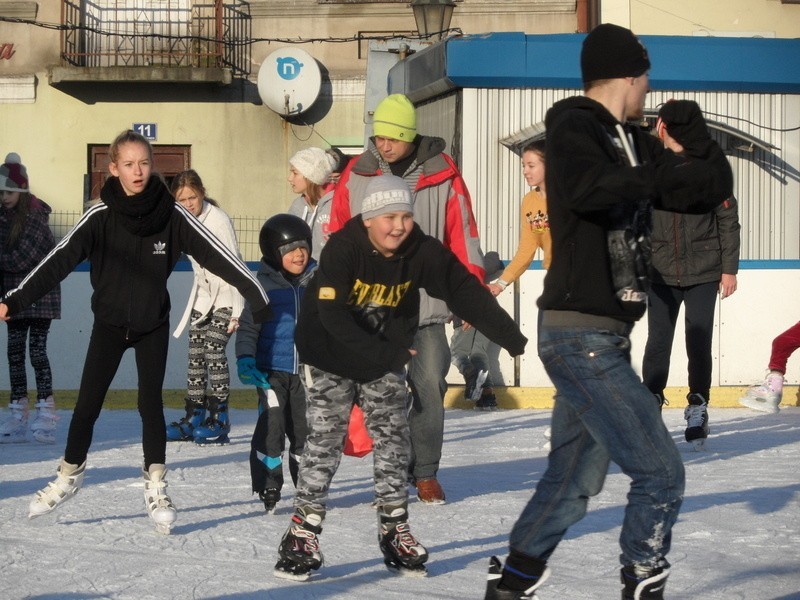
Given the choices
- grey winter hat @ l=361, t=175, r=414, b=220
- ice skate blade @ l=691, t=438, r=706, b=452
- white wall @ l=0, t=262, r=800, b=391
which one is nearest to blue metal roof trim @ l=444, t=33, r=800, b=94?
white wall @ l=0, t=262, r=800, b=391

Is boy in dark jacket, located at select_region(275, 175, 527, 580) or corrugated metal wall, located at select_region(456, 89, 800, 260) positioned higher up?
corrugated metal wall, located at select_region(456, 89, 800, 260)

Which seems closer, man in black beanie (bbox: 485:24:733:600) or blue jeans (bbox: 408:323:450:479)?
man in black beanie (bbox: 485:24:733:600)

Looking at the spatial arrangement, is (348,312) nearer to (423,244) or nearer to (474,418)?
(423,244)

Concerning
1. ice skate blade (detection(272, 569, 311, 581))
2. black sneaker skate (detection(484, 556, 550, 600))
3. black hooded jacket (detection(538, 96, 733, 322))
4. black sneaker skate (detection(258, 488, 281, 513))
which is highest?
black hooded jacket (detection(538, 96, 733, 322))

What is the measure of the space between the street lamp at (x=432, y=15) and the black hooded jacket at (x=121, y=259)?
388 inches

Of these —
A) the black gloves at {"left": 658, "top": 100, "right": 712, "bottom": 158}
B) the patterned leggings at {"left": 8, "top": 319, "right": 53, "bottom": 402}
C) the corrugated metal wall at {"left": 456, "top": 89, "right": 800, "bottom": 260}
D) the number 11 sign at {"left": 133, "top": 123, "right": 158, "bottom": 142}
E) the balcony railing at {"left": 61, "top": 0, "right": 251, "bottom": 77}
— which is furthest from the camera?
the number 11 sign at {"left": 133, "top": 123, "right": 158, "bottom": 142}

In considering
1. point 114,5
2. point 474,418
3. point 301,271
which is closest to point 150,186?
point 301,271

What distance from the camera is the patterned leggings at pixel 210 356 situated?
29.7 feet

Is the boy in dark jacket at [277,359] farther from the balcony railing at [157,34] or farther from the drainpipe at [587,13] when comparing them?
the balcony railing at [157,34]

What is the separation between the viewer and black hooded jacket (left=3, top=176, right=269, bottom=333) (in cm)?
580

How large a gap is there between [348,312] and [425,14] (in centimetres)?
1103

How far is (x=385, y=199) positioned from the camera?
4.95 metres

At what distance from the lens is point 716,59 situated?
1475 cm

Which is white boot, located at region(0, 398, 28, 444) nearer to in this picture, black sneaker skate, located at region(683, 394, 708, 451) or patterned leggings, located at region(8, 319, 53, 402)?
patterned leggings, located at region(8, 319, 53, 402)
